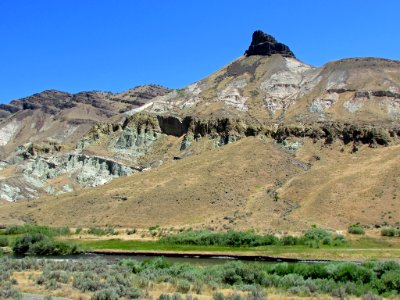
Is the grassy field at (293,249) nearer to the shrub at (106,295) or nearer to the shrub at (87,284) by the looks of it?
the shrub at (87,284)

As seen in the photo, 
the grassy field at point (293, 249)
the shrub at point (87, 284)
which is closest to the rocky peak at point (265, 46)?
the grassy field at point (293, 249)

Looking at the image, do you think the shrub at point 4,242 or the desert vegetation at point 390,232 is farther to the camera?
the shrub at point 4,242

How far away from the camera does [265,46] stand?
560 feet

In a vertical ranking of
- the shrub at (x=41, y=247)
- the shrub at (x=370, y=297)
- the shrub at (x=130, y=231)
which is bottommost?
the shrub at (x=370, y=297)

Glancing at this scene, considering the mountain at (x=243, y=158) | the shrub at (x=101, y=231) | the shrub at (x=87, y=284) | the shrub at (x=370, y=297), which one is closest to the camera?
the shrub at (x=370, y=297)

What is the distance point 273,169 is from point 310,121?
22.0m

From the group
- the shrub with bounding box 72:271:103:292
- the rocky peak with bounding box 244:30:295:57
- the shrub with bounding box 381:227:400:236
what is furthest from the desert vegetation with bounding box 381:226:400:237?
the rocky peak with bounding box 244:30:295:57

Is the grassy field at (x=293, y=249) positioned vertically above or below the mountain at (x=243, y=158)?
below

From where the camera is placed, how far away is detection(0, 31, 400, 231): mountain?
80.2 metres

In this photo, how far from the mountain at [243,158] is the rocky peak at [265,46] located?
4862 millimetres

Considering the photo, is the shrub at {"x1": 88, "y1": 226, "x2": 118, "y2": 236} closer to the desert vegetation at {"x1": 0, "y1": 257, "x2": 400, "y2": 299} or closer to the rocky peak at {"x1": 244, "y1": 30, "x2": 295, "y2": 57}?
the desert vegetation at {"x1": 0, "y1": 257, "x2": 400, "y2": 299}

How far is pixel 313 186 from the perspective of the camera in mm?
84125

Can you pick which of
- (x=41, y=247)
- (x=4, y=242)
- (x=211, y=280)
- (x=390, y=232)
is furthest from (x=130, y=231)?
(x=211, y=280)

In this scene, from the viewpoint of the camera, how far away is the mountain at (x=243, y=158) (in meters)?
80.2
